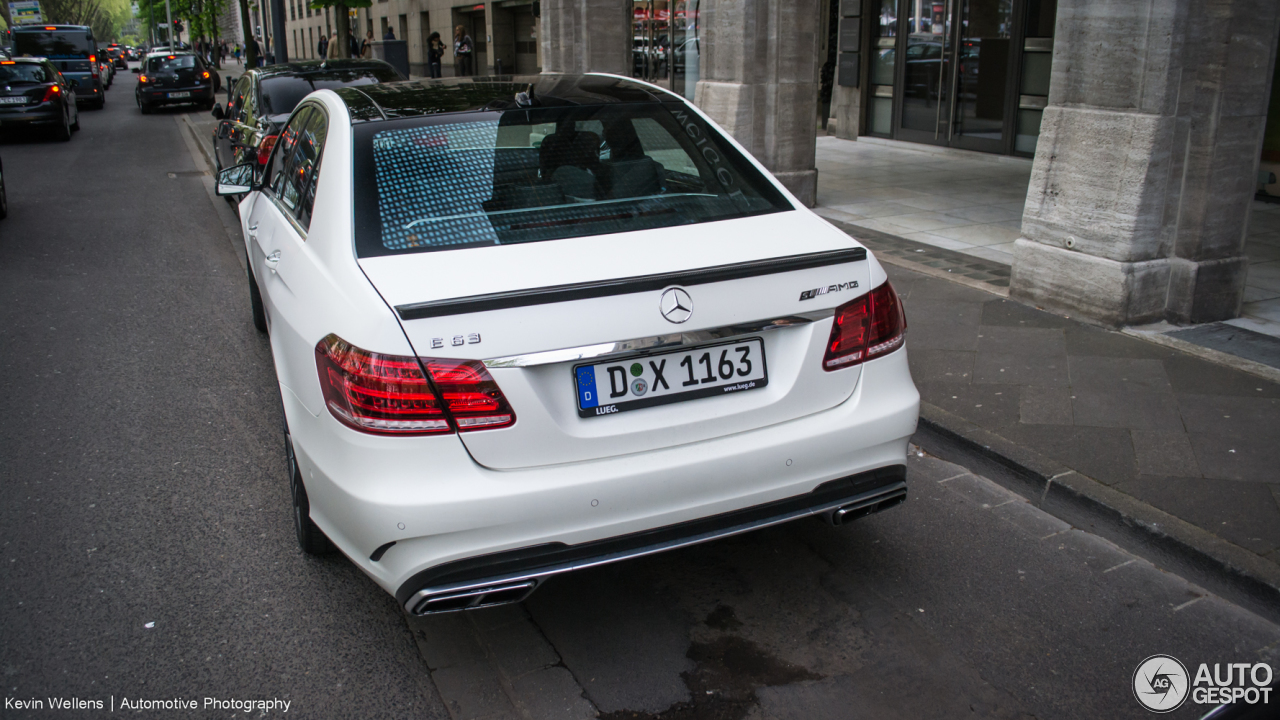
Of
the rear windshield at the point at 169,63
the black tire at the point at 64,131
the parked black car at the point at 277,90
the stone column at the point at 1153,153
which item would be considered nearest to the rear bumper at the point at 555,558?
the stone column at the point at 1153,153

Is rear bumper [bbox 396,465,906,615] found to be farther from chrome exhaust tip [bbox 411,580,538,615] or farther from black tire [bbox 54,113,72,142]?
black tire [bbox 54,113,72,142]

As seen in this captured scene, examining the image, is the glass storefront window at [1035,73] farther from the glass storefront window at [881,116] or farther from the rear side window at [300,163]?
the rear side window at [300,163]

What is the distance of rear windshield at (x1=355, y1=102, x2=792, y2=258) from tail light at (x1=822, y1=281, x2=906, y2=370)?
536 millimetres

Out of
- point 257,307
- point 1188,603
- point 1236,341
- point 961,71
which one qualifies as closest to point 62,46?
point 961,71

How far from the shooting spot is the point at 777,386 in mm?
2875

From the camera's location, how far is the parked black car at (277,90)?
1002cm

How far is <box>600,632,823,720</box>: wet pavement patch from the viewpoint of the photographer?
9.21ft

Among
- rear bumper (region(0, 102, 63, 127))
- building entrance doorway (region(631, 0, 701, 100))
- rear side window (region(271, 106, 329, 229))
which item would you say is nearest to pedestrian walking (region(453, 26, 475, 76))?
building entrance doorway (region(631, 0, 701, 100))

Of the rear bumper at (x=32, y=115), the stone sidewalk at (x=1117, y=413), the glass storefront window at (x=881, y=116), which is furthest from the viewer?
the rear bumper at (x=32, y=115)

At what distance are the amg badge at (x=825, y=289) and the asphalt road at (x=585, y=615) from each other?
112 cm

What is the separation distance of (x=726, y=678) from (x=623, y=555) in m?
0.57

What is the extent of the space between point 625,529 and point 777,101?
808 cm

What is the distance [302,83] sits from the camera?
10484 millimetres

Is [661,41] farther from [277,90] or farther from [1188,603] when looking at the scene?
[1188,603]
